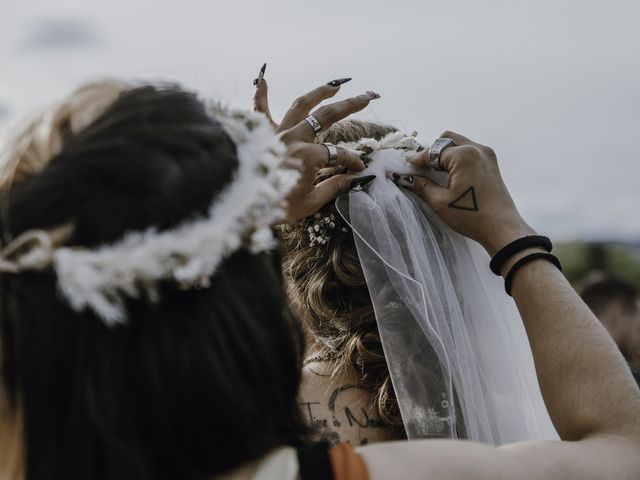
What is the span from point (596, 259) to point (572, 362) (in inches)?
893

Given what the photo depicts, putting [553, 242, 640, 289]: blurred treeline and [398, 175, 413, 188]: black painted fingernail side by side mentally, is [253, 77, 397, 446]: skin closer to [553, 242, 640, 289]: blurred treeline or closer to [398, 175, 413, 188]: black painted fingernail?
[398, 175, 413, 188]: black painted fingernail

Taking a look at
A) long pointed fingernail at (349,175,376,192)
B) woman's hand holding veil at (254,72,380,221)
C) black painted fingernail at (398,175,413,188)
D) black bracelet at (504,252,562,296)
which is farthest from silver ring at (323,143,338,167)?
black bracelet at (504,252,562,296)

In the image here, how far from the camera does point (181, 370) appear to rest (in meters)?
1.32

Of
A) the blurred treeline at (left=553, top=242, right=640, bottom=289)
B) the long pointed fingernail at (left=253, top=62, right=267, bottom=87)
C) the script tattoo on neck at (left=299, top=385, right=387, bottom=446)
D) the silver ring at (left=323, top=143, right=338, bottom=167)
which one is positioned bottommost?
the blurred treeline at (left=553, top=242, right=640, bottom=289)

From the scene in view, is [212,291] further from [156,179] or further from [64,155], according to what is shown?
[64,155]

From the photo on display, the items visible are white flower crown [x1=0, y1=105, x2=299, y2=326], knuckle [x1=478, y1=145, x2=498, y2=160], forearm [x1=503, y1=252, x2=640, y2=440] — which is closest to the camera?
white flower crown [x1=0, y1=105, x2=299, y2=326]

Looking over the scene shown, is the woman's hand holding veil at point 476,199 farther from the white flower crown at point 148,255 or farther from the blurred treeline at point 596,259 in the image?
the blurred treeline at point 596,259

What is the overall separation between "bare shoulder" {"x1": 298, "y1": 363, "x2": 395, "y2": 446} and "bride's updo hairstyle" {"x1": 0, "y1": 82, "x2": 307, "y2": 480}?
3.16 feet

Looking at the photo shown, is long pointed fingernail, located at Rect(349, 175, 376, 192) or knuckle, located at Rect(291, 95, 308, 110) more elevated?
knuckle, located at Rect(291, 95, 308, 110)

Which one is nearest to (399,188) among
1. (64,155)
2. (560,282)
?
(560,282)

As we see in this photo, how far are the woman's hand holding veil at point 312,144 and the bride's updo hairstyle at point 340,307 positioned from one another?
0.33ft

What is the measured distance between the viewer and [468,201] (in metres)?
2.27

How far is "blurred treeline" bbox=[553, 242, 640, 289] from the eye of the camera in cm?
2309

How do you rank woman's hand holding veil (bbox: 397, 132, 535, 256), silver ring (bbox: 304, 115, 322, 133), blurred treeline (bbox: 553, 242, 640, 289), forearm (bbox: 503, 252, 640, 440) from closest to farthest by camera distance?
forearm (bbox: 503, 252, 640, 440), woman's hand holding veil (bbox: 397, 132, 535, 256), silver ring (bbox: 304, 115, 322, 133), blurred treeline (bbox: 553, 242, 640, 289)
